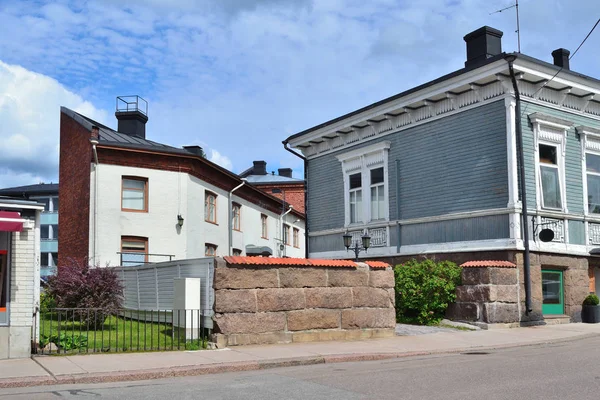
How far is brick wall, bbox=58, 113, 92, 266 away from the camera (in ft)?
90.1

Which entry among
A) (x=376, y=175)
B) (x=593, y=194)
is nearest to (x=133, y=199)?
(x=376, y=175)

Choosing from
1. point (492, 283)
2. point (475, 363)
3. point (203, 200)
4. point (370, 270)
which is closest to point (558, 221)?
point (492, 283)

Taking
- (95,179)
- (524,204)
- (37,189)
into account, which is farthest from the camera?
(37,189)

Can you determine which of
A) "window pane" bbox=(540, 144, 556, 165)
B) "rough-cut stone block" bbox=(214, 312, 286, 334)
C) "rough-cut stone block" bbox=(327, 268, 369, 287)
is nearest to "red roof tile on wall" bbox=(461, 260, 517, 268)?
"window pane" bbox=(540, 144, 556, 165)

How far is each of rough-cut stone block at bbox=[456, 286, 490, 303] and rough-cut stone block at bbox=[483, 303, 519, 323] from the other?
248 mm

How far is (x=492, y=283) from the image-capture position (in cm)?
1756

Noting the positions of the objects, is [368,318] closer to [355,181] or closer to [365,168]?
[365,168]

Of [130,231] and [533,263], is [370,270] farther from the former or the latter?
[130,231]

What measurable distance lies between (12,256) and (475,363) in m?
8.38

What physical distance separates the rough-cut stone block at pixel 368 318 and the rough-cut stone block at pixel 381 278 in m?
0.58

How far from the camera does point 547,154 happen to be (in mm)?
19750

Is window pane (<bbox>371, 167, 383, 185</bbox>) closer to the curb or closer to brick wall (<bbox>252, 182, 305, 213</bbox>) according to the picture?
the curb

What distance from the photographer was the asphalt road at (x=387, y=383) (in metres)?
8.48

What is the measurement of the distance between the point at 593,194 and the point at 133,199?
17821mm
